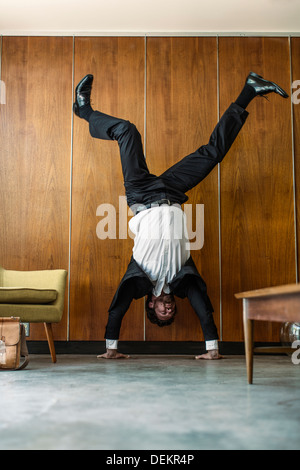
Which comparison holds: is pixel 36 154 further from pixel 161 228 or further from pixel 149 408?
pixel 149 408

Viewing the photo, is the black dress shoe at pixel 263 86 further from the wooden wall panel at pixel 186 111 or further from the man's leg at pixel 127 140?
the man's leg at pixel 127 140

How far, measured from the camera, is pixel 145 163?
398cm

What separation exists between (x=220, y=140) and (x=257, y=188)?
94cm

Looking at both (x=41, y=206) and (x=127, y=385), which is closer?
(x=127, y=385)

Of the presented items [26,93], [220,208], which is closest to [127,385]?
[220,208]

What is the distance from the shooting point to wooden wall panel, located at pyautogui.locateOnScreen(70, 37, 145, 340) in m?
4.60

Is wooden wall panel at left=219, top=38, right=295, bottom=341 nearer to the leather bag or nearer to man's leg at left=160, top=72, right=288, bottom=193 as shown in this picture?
man's leg at left=160, top=72, right=288, bottom=193

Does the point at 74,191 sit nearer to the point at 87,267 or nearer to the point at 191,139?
the point at 87,267

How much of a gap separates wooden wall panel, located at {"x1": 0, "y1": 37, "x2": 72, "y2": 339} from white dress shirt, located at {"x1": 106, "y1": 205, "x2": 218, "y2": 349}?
3.59 ft

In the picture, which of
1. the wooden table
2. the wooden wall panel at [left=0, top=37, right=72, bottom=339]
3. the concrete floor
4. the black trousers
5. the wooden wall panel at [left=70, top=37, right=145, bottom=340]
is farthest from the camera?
the wooden wall panel at [left=0, top=37, right=72, bottom=339]

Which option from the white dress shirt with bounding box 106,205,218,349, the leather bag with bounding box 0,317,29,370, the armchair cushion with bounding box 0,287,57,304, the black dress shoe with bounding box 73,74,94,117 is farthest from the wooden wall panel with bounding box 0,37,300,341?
the leather bag with bounding box 0,317,29,370

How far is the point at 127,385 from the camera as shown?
257 cm

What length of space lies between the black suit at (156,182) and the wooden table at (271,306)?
1080 mm
